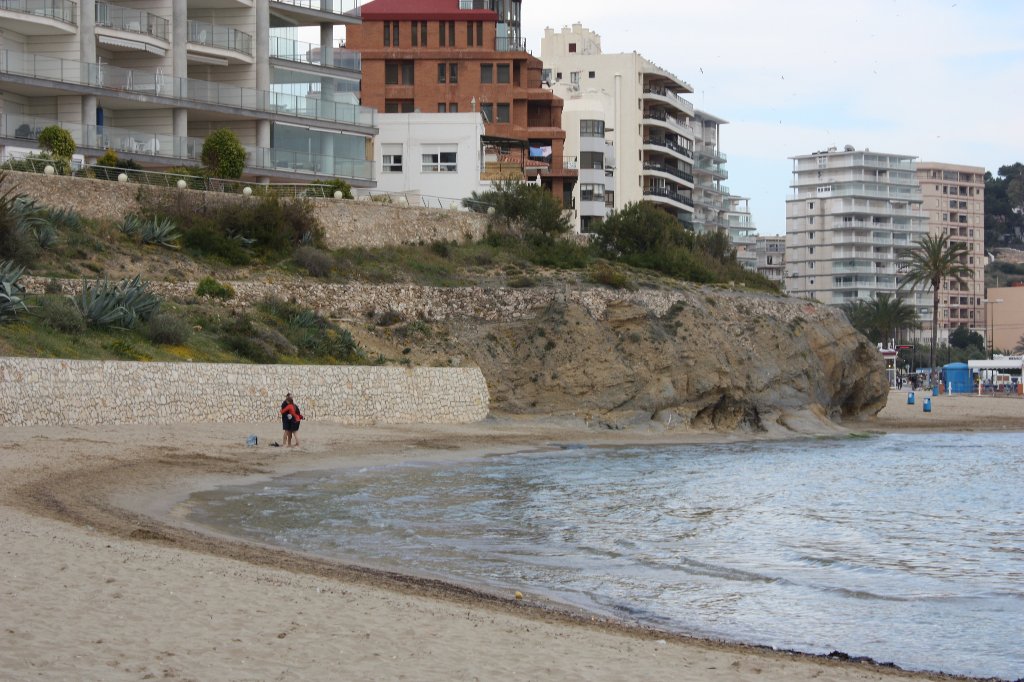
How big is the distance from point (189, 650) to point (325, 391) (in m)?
26.3

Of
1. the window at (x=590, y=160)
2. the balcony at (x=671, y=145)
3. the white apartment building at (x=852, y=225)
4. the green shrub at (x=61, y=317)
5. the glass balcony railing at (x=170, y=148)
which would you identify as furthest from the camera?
the white apartment building at (x=852, y=225)

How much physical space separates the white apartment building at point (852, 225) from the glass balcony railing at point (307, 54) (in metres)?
117

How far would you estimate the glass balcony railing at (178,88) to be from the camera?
45.9 m

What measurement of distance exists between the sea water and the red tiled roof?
45.5 m

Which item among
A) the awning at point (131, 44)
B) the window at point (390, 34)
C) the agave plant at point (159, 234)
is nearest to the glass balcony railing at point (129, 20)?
the awning at point (131, 44)

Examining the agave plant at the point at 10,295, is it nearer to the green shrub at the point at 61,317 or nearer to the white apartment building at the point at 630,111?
the green shrub at the point at 61,317

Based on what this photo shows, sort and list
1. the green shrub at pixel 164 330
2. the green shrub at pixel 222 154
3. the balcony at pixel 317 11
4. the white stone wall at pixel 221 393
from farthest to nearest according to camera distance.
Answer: the balcony at pixel 317 11 < the green shrub at pixel 222 154 < the green shrub at pixel 164 330 < the white stone wall at pixel 221 393

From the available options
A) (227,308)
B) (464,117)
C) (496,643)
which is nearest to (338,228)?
(227,308)

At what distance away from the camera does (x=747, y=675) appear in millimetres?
10461

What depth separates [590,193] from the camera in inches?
3361

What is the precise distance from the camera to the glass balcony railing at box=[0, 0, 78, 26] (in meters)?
45.3

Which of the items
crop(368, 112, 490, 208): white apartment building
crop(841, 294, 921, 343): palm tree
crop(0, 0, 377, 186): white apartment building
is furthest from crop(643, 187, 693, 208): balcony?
crop(0, 0, 377, 186): white apartment building

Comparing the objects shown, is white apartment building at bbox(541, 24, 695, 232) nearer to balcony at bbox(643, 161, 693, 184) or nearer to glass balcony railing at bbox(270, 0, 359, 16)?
balcony at bbox(643, 161, 693, 184)

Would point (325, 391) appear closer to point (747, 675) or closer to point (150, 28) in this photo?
point (150, 28)
